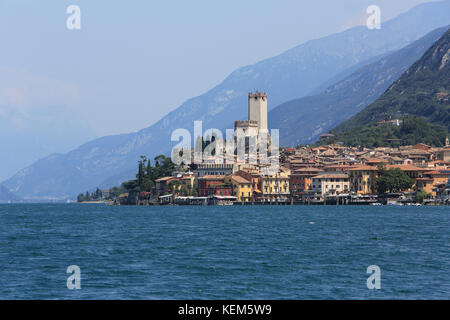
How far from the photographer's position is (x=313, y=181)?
166 m

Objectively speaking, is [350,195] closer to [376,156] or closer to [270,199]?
[270,199]

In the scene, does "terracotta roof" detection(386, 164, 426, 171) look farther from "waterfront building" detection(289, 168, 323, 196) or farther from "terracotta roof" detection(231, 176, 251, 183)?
"terracotta roof" detection(231, 176, 251, 183)

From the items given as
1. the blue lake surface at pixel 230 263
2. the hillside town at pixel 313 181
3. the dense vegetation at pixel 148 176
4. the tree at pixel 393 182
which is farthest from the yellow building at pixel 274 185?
the blue lake surface at pixel 230 263

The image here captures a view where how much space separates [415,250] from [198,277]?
17.8 meters

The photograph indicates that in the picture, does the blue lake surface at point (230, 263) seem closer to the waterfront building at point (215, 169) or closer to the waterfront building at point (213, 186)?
the waterfront building at point (213, 186)

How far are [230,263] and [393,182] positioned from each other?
113m

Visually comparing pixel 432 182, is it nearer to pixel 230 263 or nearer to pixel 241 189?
pixel 241 189

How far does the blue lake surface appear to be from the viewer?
33875 mm

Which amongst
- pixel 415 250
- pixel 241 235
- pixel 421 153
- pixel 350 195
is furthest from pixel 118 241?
pixel 421 153

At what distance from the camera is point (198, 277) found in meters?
38.6

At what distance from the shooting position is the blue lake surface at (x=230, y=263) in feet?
111

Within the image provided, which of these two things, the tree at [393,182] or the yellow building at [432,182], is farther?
the tree at [393,182]

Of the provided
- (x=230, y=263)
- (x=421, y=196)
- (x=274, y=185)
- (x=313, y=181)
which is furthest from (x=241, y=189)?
(x=230, y=263)

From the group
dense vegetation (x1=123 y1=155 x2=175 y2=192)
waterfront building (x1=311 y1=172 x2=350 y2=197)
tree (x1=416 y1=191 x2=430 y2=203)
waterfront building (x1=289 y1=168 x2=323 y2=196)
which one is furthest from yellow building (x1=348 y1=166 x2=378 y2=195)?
dense vegetation (x1=123 y1=155 x2=175 y2=192)
